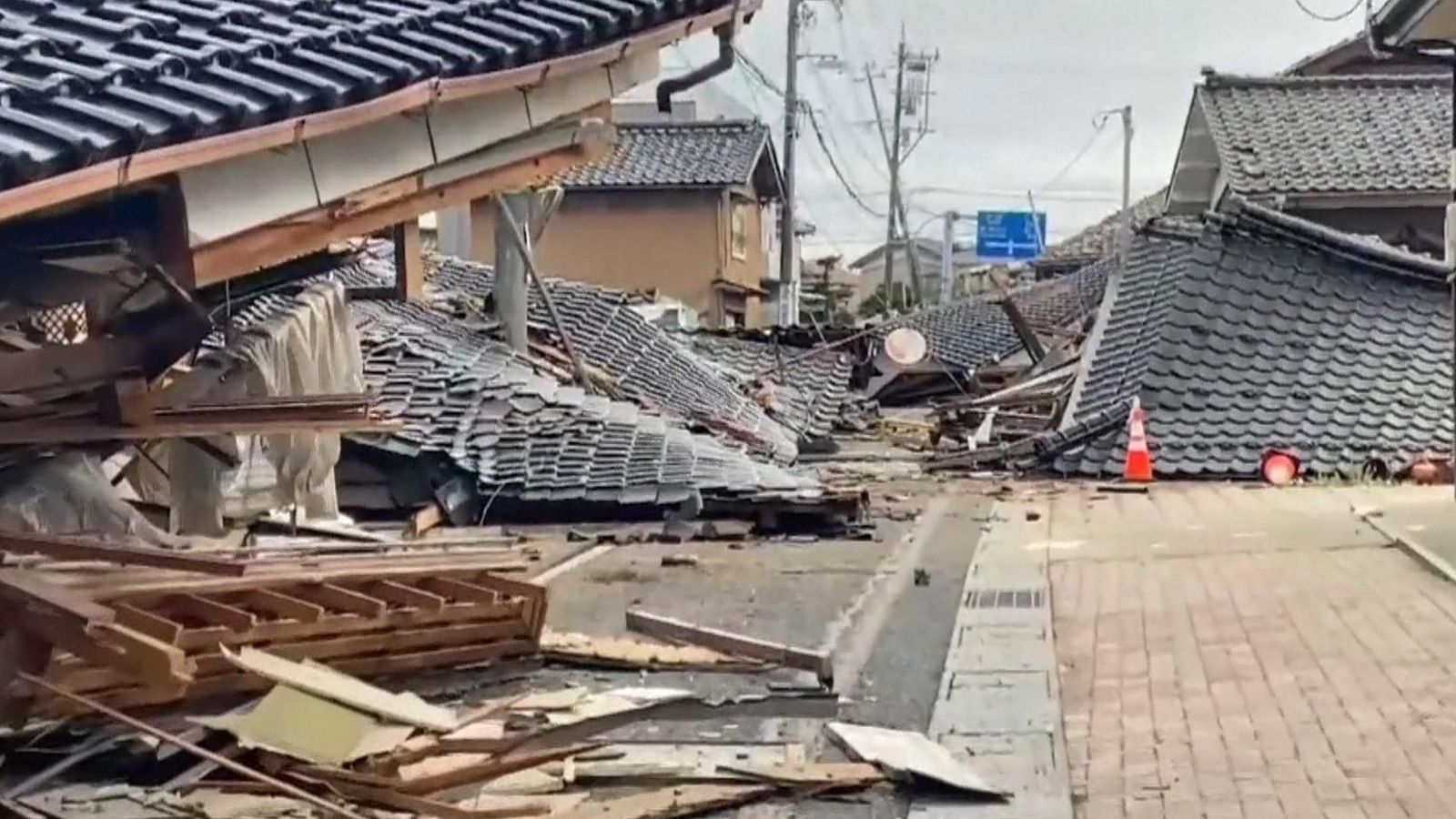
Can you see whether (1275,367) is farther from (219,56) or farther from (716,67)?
(219,56)

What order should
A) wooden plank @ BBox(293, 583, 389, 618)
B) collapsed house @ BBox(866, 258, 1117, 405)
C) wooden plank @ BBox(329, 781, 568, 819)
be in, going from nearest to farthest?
wooden plank @ BBox(329, 781, 568, 819) → wooden plank @ BBox(293, 583, 389, 618) → collapsed house @ BBox(866, 258, 1117, 405)

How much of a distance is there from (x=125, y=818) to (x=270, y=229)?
2.21m

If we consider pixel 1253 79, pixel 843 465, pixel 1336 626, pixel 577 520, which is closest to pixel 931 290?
pixel 1253 79

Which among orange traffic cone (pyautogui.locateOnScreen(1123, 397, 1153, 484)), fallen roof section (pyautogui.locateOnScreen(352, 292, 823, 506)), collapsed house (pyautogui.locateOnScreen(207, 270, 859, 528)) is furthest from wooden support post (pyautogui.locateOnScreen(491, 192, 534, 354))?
orange traffic cone (pyautogui.locateOnScreen(1123, 397, 1153, 484))

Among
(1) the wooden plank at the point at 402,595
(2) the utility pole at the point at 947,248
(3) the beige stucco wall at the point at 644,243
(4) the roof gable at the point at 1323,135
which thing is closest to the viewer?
(1) the wooden plank at the point at 402,595

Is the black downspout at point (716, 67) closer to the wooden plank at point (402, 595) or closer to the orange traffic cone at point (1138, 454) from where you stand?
the wooden plank at point (402, 595)

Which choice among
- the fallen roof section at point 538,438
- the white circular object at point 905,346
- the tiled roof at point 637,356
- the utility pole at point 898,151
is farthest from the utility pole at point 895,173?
the fallen roof section at point 538,438

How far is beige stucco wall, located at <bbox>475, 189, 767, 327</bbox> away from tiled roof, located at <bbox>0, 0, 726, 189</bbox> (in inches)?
1246

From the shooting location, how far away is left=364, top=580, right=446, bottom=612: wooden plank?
868 cm

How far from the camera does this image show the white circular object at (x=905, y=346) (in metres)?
33.9

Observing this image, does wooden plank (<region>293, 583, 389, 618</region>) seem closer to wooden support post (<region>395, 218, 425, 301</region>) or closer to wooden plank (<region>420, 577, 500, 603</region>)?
wooden plank (<region>420, 577, 500, 603</region>)

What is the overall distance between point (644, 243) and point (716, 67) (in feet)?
103

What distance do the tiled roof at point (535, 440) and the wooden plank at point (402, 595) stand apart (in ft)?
22.0

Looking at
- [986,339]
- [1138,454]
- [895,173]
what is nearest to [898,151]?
[895,173]
